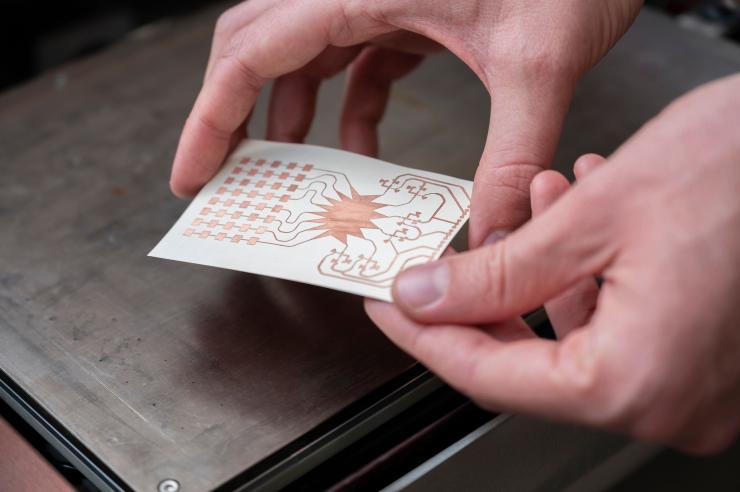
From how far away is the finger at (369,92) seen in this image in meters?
1.03

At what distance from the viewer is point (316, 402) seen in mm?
726

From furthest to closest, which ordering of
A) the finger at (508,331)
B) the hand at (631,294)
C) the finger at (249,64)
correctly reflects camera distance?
the finger at (249,64) → the finger at (508,331) → the hand at (631,294)

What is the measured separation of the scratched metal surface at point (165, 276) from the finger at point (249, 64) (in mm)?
90

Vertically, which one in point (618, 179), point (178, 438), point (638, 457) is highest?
point (618, 179)

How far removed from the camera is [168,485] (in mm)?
657

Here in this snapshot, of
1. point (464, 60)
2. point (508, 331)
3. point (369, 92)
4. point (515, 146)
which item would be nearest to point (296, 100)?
point (369, 92)

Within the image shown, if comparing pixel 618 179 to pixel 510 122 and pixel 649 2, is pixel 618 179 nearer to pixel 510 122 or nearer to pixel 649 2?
pixel 510 122

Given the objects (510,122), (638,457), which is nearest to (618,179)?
(510,122)

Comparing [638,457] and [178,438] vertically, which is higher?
[178,438]

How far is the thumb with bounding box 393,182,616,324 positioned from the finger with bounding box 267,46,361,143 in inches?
16.4

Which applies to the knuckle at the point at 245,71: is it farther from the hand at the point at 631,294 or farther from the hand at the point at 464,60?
the hand at the point at 631,294

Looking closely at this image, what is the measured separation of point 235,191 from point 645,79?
1.99 ft

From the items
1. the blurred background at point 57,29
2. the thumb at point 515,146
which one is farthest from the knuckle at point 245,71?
the blurred background at point 57,29

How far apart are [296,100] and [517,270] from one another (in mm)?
489
